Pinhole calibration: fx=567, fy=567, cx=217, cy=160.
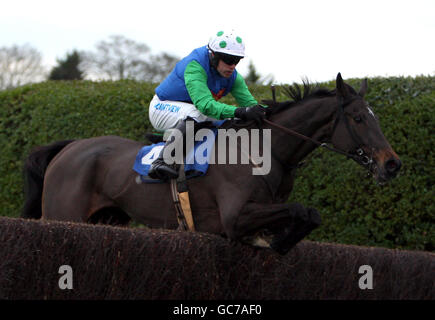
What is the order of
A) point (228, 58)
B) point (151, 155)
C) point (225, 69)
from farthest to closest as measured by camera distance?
point (151, 155), point (225, 69), point (228, 58)

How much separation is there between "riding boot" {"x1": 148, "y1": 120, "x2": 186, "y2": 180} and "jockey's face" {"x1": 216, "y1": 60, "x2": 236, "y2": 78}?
516 mm

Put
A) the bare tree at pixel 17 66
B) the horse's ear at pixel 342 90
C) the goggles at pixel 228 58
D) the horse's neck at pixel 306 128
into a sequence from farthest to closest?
the bare tree at pixel 17 66, the goggles at pixel 228 58, the horse's neck at pixel 306 128, the horse's ear at pixel 342 90

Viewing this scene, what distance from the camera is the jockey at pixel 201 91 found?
4.42 metres

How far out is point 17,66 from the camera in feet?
107

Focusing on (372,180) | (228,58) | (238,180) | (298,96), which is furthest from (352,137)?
(372,180)

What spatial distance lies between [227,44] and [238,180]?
3.54 ft

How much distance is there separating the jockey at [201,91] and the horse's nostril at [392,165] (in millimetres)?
1071

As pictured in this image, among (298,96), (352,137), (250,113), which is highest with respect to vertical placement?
(298,96)

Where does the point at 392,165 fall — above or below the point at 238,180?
above

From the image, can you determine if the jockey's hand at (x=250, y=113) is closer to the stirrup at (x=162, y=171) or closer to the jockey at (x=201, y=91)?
the jockey at (x=201, y=91)

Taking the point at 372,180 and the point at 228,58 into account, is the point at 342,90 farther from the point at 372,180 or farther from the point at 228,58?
the point at 372,180

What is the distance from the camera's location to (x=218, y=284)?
3.89 meters

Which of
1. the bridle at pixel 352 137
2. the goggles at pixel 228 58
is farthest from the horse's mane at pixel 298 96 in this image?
the goggles at pixel 228 58

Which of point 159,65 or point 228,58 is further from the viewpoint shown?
point 159,65
